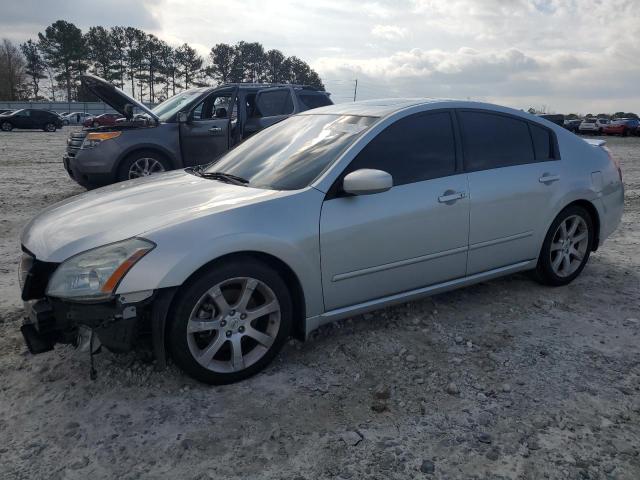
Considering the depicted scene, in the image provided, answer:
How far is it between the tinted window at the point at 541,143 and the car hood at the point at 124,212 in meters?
2.23

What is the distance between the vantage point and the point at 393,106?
378 centimetres

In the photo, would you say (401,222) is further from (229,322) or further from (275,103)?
(275,103)

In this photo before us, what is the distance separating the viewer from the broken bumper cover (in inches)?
103

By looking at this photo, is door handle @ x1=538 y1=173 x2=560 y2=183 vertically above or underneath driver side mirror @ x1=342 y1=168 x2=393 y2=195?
underneath

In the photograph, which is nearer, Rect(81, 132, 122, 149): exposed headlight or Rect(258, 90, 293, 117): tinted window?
Rect(81, 132, 122, 149): exposed headlight

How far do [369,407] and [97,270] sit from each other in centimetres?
153

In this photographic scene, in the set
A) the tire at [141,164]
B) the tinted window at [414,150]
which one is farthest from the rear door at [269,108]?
the tinted window at [414,150]

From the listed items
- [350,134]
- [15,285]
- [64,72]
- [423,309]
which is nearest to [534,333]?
[423,309]

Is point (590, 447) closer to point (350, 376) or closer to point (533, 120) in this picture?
point (350, 376)

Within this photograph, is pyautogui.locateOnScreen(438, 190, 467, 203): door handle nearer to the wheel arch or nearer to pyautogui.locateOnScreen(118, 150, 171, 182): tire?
the wheel arch

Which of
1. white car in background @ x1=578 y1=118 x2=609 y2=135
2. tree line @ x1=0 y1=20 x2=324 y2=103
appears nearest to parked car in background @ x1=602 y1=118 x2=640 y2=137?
white car in background @ x1=578 y1=118 x2=609 y2=135

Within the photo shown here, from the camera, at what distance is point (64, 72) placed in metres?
67.8

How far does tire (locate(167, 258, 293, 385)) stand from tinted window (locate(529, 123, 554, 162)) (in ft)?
7.92

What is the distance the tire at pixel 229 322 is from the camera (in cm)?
277
